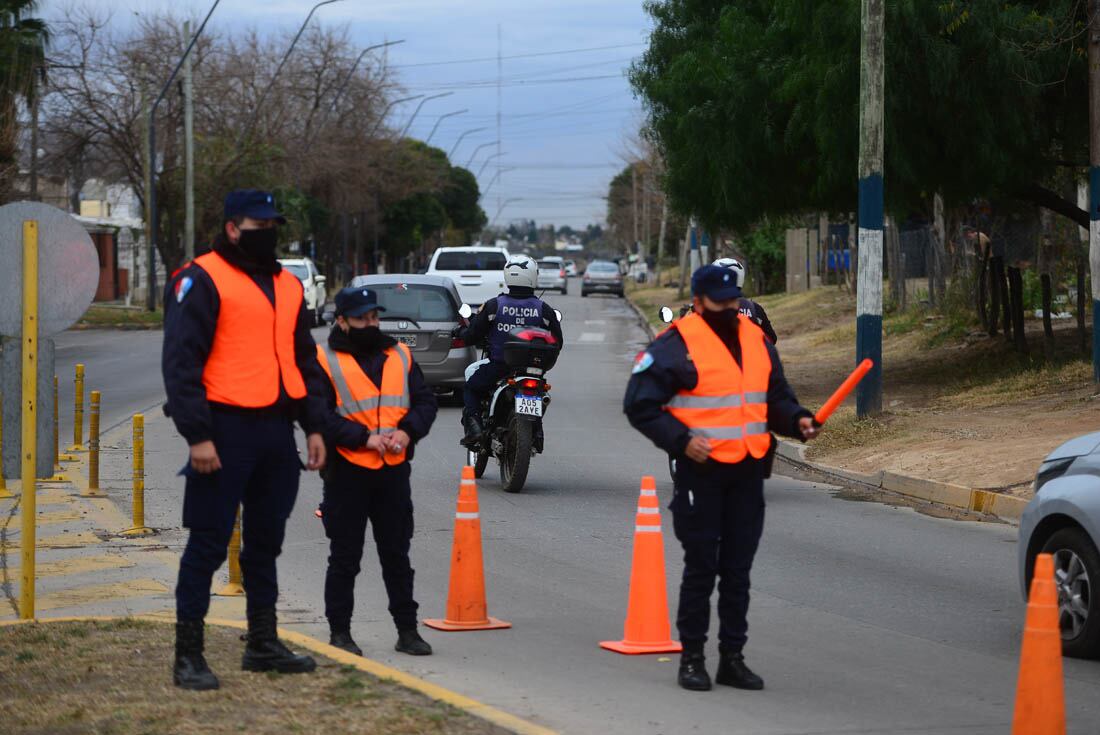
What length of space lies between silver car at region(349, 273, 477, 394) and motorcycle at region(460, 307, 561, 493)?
7.01m

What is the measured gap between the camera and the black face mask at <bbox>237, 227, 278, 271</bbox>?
6.60 meters

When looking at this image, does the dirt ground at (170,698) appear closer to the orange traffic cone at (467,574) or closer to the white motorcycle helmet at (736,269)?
the orange traffic cone at (467,574)

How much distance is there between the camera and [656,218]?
103062mm

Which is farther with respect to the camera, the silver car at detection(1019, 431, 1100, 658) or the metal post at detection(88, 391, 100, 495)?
the metal post at detection(88, 391, 100, 495)

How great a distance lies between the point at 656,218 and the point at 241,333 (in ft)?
319

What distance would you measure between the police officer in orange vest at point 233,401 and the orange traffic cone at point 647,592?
1.75 metres

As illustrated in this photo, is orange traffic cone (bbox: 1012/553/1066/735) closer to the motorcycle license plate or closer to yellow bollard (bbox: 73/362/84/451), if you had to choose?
the motorcycle license plate

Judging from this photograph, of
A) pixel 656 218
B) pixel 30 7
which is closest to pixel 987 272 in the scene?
pixel 30 7

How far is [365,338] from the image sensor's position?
7676 millimetres

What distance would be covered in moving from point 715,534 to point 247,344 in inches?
83.5

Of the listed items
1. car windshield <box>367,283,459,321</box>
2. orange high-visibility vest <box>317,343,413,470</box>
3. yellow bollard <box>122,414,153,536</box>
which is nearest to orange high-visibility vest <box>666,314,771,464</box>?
orange high-visibility vest <box>317,343,413,470</box>

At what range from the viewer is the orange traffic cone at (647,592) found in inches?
304

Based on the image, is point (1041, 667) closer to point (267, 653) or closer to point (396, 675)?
point (396, 675)

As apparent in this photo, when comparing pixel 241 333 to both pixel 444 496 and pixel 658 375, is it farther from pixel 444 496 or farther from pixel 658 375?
pixel 444 496
